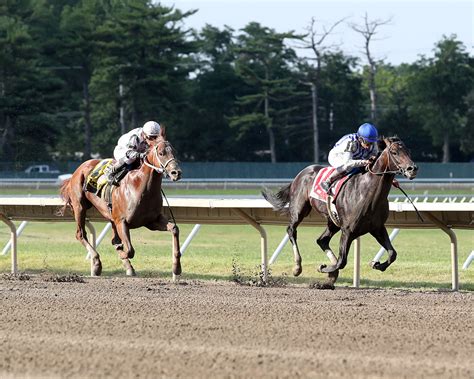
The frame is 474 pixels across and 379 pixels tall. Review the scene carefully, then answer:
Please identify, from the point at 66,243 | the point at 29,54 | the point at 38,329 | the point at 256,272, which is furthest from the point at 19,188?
the point at 38,329

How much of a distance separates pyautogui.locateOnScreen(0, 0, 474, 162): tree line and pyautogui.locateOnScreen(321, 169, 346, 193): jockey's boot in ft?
121

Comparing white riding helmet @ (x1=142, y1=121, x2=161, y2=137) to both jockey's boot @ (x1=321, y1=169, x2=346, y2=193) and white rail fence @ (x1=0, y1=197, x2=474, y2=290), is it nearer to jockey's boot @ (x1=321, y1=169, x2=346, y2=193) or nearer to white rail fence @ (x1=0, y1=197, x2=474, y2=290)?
white rail fence @ (x1=0, y1=197, x2=474, y2=290)

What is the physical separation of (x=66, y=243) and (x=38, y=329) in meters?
11.6

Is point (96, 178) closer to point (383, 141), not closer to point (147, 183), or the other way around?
point (147, 183)

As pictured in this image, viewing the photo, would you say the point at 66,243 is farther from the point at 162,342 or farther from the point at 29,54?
the point at 29,54

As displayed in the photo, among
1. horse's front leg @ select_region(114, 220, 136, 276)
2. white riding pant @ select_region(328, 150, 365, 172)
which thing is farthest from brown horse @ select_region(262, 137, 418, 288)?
horse's front leg @ select_region(114, 220, 136, 276)

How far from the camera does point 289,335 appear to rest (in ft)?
A: 20.8

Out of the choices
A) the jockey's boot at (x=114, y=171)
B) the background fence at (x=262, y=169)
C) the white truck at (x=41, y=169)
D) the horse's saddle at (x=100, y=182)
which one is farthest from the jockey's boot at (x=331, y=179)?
the background fence at (x=262, y=169)

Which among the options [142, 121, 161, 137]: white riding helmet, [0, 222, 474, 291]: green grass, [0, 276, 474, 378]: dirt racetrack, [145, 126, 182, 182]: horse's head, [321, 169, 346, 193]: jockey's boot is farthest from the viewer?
[0, 222, 474, 291]: green grass

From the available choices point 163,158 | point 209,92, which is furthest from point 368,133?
point 209,92

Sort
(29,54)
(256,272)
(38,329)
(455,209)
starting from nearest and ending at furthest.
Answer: (38,329), (455,209), (256,272), (29,54)

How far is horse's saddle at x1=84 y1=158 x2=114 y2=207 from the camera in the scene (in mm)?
11398

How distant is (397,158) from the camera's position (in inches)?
372

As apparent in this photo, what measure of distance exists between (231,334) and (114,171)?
505 centimetres
